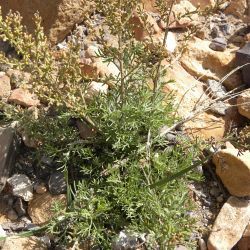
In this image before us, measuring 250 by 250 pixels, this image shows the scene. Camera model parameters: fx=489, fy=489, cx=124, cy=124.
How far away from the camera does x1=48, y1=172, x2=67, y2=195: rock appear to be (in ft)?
11.6

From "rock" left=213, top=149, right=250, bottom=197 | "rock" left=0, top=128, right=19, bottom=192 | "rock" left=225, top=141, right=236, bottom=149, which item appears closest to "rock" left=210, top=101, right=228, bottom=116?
"rock" left=225, top=141, right=236, bottom=149

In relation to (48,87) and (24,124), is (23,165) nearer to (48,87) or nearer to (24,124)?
(24,124)

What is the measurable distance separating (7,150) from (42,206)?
507 mm

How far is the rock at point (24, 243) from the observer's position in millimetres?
3281

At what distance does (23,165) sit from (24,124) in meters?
0.39

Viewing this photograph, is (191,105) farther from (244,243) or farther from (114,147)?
(244,243)

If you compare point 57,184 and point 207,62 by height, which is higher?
point 207,62

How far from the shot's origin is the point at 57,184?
3.56m

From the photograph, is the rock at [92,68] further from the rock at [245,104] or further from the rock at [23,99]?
the rock at [245,104]

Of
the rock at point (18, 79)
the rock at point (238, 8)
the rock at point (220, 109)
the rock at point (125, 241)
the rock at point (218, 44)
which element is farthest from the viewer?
the rock at point (238, 8)

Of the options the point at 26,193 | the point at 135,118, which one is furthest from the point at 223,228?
the point at 26,193

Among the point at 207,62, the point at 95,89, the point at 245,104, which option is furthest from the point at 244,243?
the point at 207,62

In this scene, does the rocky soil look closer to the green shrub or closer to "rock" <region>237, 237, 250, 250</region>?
"rock" <region>237, 237, 250, 250</region>

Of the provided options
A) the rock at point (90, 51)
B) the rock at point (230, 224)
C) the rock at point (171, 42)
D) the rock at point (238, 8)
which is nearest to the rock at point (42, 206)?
the rock at point (230, 224)
